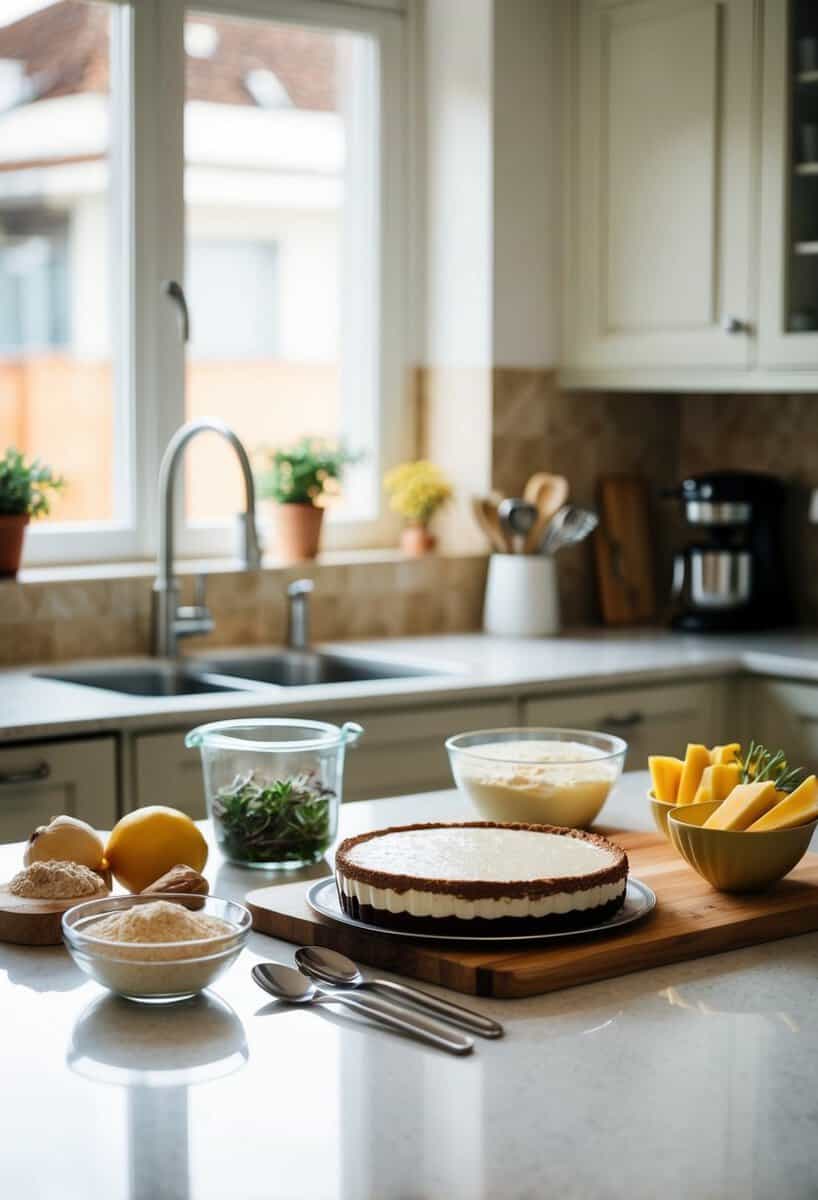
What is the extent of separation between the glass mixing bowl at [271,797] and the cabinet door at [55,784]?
106cm

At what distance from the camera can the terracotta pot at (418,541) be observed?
160 inches

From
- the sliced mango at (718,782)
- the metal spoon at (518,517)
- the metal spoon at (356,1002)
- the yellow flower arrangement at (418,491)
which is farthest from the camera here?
the yellow flower arrangement at (418,491)

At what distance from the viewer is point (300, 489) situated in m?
3.80

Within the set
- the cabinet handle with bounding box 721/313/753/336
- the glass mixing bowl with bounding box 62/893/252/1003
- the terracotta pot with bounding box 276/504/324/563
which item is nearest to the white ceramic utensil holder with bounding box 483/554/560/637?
the terracotta pot with bounding box 276/504/324/563

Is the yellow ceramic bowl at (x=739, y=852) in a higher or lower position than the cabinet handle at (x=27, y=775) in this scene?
higher

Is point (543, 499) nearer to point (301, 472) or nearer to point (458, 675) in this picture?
point (301, 472)

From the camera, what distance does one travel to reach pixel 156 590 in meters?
3.51

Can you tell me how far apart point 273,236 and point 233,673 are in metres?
1.07

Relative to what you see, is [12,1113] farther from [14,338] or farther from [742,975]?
[14,338]

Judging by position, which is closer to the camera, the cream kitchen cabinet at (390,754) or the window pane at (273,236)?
the cream kitchen cabinet at (390,754)

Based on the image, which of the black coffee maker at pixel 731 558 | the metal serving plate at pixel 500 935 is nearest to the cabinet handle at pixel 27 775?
the metal serving plate at pixel 500 935

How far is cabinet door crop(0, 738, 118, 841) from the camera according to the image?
2713 millimetres

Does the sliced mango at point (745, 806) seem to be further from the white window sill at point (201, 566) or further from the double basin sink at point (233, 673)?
the white window sill at point (201, 566)

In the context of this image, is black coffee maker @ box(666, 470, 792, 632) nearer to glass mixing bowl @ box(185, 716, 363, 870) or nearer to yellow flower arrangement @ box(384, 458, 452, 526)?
yellow flower arrangement @ box(384, 458, 452, 526)
